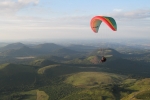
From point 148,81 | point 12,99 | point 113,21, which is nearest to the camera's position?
point 113,21

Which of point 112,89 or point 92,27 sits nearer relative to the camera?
point 92,27

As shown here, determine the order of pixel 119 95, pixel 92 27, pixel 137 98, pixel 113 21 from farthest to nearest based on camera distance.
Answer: pixel 119 95, pixel 137 98, pixel 92 27, pixel 113 21

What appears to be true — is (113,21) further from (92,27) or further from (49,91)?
(49,91)

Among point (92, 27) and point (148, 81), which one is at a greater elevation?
point (92, 27)

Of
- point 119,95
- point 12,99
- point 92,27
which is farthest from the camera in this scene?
point 12,99

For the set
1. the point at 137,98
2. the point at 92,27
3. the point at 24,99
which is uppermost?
the point at 92,27

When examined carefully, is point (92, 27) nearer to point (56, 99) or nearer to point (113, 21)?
point (113, 21)

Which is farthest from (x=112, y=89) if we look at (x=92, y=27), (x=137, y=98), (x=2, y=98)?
(x=92, y=27)

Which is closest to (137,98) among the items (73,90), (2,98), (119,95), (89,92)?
(119,95)

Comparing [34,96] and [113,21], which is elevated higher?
[113,21]
